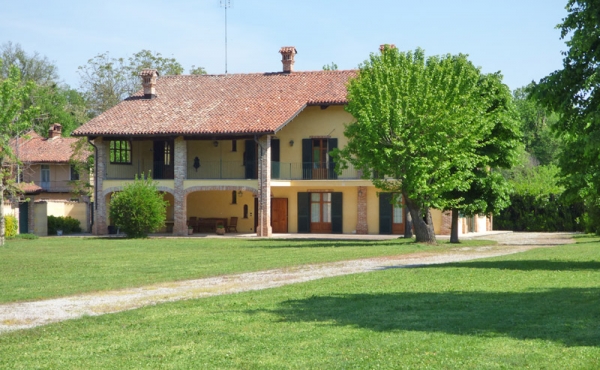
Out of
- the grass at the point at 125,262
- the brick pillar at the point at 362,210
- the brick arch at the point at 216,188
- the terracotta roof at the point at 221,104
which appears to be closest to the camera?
the grass at the point at 125,262

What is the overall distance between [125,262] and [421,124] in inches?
521

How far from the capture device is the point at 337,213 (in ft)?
157

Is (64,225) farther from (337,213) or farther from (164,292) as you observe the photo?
(164,292)

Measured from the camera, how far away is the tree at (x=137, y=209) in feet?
137

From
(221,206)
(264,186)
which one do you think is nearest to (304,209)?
(264,186)

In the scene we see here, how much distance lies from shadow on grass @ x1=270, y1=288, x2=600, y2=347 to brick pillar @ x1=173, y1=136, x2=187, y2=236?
31.9 metres

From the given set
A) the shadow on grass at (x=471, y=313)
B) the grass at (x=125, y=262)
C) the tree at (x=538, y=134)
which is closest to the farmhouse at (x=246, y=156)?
the grass at (x=125, y=262)

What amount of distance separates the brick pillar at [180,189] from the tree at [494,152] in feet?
53.2

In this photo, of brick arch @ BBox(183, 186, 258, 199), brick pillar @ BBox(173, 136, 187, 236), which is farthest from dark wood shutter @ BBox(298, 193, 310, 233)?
brick pillar @ BBox(173, 136, 187, 236)

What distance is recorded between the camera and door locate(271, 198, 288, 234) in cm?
4881

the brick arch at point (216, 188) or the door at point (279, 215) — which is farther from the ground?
the brick arch at point (216, 188)

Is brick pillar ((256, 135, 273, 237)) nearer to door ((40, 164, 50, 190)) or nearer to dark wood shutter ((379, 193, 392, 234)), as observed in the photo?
dark wood shutter ((379, 193, 392, 234))

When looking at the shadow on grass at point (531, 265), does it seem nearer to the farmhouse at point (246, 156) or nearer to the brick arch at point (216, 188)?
the farmhouse at point (246, 156)

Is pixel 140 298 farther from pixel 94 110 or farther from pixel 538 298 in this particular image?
pixel 94 110
